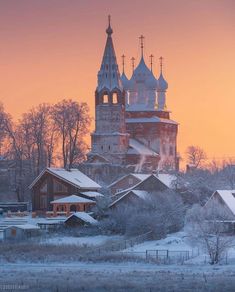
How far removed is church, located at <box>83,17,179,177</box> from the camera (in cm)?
10438

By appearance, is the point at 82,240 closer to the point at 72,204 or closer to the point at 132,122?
the point at 72,204

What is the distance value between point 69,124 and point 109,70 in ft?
23.6

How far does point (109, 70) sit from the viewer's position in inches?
4070

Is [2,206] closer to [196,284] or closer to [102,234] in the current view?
[102,234]

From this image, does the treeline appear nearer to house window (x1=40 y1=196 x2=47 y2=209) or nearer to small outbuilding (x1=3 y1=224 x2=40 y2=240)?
house window (x1=40 y1=196 x2=47 y2=209)

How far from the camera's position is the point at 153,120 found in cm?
11531

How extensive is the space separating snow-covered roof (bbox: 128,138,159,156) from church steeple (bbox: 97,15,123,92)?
7.90 metres

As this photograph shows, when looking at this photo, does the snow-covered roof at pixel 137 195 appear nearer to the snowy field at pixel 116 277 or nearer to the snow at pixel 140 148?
the snowy field at pixel 116 277

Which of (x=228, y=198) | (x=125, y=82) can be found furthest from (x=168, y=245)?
(x=125, y=82)

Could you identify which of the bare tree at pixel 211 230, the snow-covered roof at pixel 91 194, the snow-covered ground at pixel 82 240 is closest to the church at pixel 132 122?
the snow-covered roof at pixel 91 194

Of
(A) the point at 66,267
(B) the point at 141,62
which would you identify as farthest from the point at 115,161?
(A) the point at 66,267

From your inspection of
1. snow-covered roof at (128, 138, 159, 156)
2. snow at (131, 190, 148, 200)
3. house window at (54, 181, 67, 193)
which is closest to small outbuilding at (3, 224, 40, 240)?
snow at (131, 190, 148, 200)

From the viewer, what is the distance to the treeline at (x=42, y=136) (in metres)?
98.6

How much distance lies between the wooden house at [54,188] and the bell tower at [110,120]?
860 inches
